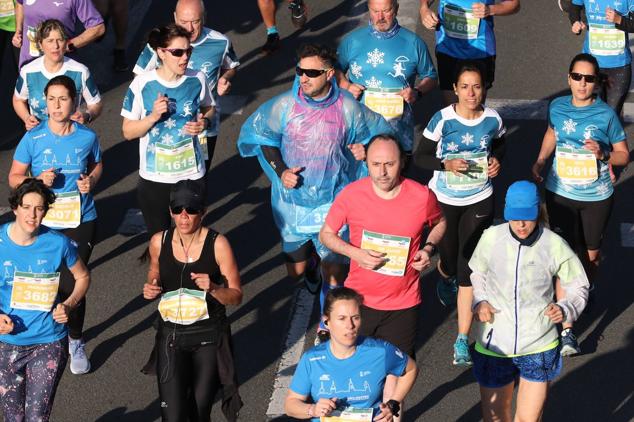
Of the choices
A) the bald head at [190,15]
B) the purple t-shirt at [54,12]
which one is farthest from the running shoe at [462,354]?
the purple t-shirt at [54,12]

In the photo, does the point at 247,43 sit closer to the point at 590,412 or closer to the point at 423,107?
the point at 423,107

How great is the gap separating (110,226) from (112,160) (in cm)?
125

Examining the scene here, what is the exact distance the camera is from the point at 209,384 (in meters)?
8.46

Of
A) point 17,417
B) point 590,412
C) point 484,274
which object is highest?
point 484,274

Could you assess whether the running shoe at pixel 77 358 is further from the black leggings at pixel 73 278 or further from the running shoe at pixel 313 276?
the running shoe at pixel 313 276

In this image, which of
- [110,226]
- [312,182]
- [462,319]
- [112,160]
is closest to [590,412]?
[462,319]

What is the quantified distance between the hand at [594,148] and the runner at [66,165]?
10.9ft

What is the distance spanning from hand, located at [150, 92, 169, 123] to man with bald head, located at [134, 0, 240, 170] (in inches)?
37.3

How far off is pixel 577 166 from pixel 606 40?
2.14m

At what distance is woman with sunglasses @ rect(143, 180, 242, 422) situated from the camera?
27.4 ft

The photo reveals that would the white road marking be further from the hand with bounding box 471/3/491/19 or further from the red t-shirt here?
the hand with bounding box 471/3/491/19

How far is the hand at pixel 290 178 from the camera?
945cm

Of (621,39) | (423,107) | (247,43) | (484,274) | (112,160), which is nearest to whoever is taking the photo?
(484,274)

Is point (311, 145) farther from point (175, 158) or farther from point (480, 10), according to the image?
point (480, 10)
